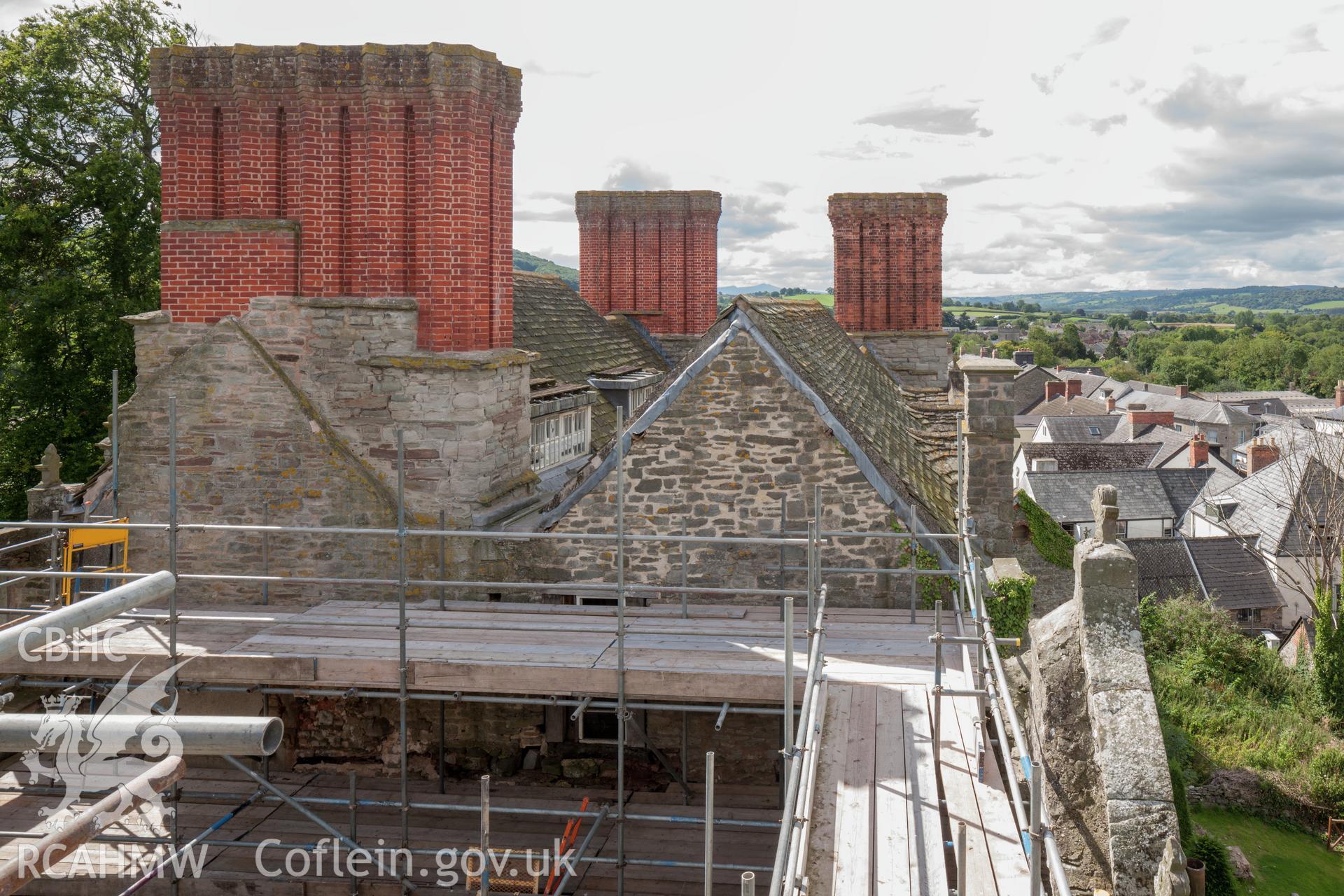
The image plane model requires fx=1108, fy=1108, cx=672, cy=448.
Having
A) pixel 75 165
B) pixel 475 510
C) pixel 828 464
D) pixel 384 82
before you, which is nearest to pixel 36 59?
pixel 75 165

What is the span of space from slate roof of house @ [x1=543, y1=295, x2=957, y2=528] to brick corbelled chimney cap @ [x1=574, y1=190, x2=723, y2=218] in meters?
5.51

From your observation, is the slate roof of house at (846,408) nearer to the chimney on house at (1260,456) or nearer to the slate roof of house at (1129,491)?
the slate roof of house at (1129,491)

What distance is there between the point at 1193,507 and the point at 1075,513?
7475 millimetres

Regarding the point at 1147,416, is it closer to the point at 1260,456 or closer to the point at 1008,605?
the point at 1260,456

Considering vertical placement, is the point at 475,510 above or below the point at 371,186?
below

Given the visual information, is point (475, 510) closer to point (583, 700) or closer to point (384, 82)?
point (583, 700)

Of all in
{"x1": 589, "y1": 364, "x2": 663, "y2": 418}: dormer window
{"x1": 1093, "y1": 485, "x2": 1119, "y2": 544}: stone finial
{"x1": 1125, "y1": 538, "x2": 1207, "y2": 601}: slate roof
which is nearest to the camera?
{"x1": 1093, "y1": 485, "x2": 1119, "y2": 544}: stone finial

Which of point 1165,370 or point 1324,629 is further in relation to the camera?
point 1165,370

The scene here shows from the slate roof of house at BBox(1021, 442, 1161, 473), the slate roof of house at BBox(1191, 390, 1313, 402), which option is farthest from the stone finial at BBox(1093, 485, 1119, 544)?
the slate roof of house at BBox(1191, 390, 1313, 402)

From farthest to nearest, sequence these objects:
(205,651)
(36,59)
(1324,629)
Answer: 1. (1324,629)
2. (36,59)
3. (205,651)

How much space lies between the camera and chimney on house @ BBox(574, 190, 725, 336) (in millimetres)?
28922

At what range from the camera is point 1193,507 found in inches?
2178

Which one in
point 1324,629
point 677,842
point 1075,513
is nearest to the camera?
point 677,842

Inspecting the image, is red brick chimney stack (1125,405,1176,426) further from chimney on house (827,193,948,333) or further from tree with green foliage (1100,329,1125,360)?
tree with green foliage (1100,329,1125,360)
